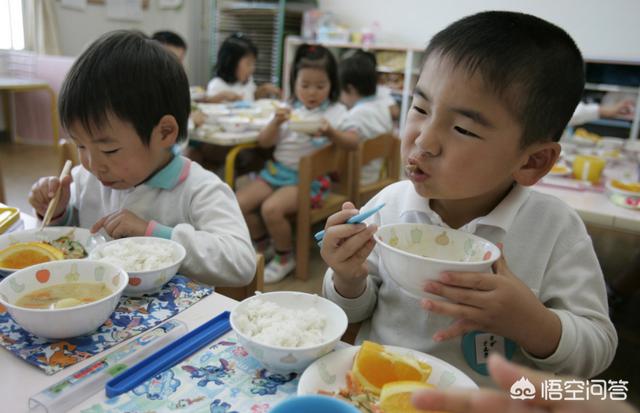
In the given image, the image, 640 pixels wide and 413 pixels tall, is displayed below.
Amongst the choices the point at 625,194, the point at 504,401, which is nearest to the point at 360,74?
the point at 625,194

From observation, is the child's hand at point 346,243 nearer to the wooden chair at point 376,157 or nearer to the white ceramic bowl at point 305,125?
the white ceramic bowl at point 305,125

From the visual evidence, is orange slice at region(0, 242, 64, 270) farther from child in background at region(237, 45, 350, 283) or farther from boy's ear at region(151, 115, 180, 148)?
child in background at region(237, 45, 350, 283)

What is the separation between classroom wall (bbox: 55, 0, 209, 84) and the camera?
551 centimetres

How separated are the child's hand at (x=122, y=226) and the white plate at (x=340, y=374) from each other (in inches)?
23.6

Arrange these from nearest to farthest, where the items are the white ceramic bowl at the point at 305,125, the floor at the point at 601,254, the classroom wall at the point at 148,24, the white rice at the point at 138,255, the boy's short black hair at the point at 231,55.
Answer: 1. the white rice at the point at 138,255
2. the floor at the point at 601,254
3. the white ceramic bowl at the point at 305,125
4. the boy's short black hair at the point at 231,55
5. the classroom wall at the point at 148,24

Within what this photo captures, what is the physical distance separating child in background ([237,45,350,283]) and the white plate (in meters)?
2.01

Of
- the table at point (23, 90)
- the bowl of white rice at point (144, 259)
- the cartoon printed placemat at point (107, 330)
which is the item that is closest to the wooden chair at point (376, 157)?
the bowl of white rice at point (144, 259)

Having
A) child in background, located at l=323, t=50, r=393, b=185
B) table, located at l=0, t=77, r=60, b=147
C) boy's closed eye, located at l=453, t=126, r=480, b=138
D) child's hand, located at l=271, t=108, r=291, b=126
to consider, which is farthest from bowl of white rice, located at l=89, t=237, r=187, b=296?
table, located at l=0, t=77, r=60, b=147

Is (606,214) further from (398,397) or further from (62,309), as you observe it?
(62,309)

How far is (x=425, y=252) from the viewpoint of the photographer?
83 centimetres

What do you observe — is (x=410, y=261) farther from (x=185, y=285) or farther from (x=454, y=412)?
(x=185, y=285)

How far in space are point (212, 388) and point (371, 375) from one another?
0.21 meters

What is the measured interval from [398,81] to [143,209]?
4.39 meters

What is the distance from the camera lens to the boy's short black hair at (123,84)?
3.47ft
